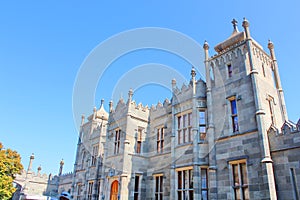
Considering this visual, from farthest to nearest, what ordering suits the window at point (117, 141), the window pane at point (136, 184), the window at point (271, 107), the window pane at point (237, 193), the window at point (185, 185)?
the window at point (117, 141)
the window pane at point (136, 184)
the window at point (185, 185)
the window at point (271, 107)
the window pane at point (237, 193)

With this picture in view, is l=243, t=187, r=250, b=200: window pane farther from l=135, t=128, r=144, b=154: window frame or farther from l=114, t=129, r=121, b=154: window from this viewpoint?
l=114, t=129, r=121, b=154: window

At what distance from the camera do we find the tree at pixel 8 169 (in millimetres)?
21469

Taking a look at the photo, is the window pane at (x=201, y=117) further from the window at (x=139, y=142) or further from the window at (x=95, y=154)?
the window at (x=95, y=154)

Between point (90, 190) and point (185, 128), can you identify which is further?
point (90, 190)

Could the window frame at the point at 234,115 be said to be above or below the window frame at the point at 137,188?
above

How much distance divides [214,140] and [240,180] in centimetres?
261

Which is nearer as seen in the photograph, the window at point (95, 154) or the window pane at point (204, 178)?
the window pane at point (204, 178)

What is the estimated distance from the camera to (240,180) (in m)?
11.6

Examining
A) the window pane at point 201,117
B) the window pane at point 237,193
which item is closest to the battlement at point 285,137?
the window pane at point 237,193

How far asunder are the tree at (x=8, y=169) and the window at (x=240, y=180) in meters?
20.1

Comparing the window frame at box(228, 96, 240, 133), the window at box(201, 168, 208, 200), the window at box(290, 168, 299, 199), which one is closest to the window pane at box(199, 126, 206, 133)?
the window frame at box(228, 96, 240, 133)

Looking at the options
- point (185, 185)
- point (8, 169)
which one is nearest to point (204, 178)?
point (185, 185)

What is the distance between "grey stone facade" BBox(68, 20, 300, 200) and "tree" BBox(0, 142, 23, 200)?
7.50 m

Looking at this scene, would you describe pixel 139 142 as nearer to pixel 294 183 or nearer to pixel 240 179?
pixel 240 179
